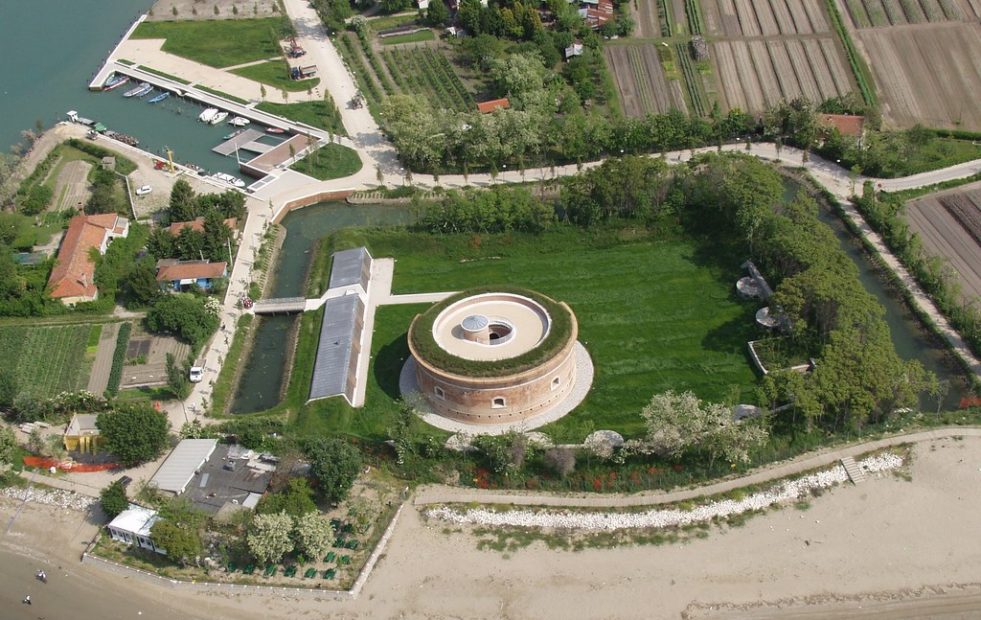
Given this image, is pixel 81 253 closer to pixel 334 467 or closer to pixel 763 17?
pixel 334 467

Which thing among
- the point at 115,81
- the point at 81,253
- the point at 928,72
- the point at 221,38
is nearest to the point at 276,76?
the point at 221,38

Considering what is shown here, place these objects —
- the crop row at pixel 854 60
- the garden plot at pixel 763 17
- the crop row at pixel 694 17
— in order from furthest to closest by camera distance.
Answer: the crop row at pixel 694 17, the garden plot at pixel 763 17, the crop row at pixel 854 60

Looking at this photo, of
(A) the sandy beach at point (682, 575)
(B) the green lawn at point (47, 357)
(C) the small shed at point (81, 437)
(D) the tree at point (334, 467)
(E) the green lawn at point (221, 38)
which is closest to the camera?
(A) the sandy beach at point (682, 575)

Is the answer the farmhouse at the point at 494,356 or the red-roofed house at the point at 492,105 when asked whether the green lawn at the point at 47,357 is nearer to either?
the farmhouse at the point at 494,356

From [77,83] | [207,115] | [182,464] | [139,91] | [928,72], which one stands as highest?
[77,83]

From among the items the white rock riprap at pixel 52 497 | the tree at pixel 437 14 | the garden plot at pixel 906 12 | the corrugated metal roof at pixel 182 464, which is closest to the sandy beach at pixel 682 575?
the white rock riprap at pixel 52 497

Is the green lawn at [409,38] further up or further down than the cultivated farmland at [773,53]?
further up

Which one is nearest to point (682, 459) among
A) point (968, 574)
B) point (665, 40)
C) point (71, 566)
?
point (968, 574)
